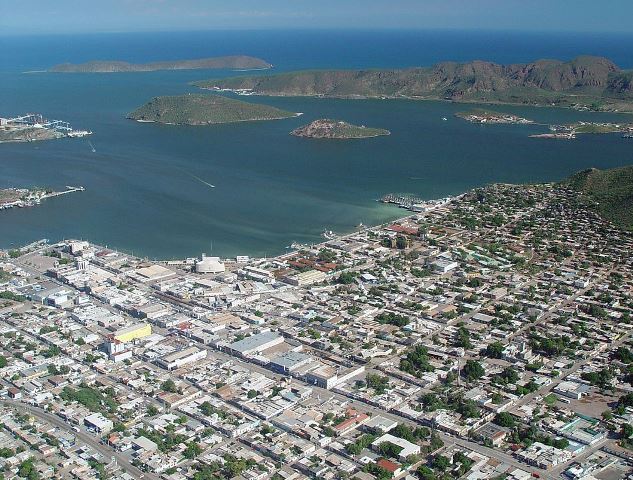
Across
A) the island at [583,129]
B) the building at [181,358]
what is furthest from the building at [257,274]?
the island at [583,129]

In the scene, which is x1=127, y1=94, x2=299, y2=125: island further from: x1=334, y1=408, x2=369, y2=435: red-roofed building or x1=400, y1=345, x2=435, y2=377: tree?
x1=334, y1=408, x2=369, y2=435: red-roofed building

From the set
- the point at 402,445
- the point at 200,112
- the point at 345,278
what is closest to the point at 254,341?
the point at 345,278

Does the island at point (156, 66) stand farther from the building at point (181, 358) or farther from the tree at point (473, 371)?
the tree at point (473, 371)

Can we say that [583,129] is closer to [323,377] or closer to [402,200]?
[402,200]

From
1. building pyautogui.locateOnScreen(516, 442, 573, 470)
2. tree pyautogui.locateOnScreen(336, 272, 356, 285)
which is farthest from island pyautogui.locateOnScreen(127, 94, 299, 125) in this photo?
building pyautogui.locateOnScreen(516, 442, 573, 470)

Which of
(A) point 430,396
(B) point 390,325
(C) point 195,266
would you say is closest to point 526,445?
(A) point 430,396
